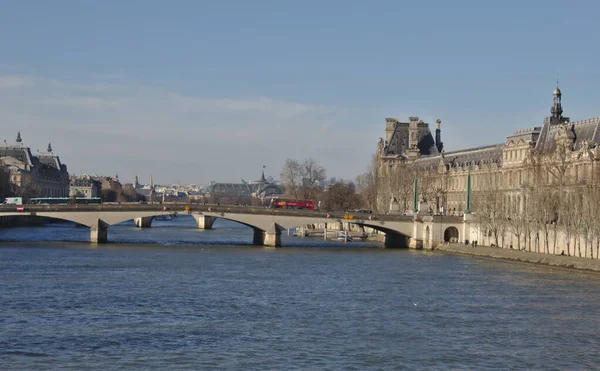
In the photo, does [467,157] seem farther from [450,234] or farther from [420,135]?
[450,234]

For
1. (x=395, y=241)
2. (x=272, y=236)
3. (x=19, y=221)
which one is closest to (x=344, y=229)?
(x=395, y=241)

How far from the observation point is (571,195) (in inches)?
3494

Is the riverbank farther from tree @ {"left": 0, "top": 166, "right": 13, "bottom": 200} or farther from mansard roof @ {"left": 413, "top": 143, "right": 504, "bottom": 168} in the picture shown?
tree @ {"left": 0, "top": 166, "right": 13, "bottom": 200}

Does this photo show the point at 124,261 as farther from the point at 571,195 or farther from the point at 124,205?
the point at 571,195

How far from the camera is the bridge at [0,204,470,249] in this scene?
103000 mm

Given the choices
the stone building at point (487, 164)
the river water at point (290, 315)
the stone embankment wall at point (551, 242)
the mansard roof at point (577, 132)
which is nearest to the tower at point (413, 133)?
the stone building at point (487, 164)

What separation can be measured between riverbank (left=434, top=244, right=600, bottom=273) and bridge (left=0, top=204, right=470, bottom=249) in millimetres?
3371

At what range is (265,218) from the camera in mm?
104875

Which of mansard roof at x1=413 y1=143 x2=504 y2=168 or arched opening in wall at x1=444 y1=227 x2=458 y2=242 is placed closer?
arched opening in wall at x1=444 y1=227 x2=458 y2=242

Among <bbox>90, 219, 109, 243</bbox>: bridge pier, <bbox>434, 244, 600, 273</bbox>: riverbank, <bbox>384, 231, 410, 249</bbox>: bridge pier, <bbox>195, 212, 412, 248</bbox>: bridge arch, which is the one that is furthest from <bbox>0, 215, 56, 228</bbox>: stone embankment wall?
<bbox>434, 244, 600, 273</bbox>: riverbank

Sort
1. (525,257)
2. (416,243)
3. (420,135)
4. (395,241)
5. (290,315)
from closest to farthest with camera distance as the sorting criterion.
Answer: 1. (290,315)
2. (525,257)
3. (416,243)
4. (395,241)
5. (420,135)

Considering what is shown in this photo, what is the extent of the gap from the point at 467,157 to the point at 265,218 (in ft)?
167

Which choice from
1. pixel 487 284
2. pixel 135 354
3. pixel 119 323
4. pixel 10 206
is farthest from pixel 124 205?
pixel 135 354

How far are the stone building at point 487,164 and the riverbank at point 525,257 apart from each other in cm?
681
